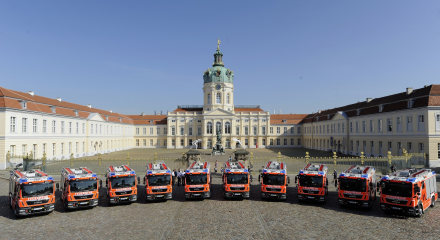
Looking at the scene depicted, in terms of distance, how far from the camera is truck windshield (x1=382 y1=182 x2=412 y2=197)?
48.1 ft

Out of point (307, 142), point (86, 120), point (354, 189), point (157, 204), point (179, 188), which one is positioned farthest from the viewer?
point (307, 142)

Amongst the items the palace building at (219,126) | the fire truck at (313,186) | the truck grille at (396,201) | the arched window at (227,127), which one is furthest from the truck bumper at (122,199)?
the arched window at (227,127)

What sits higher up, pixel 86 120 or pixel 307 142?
pixel 86 120

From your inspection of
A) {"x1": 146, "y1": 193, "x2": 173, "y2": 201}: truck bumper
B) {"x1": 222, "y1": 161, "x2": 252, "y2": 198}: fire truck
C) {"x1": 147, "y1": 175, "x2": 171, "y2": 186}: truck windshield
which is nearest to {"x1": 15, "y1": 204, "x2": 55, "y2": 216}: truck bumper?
{"x1": 146, "y1": 193, "x2": 173, "y2": 201}: truck bumper

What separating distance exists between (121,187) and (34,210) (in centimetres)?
472

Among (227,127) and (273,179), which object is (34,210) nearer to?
(273,179)

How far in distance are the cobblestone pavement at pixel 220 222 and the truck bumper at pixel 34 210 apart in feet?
1.28

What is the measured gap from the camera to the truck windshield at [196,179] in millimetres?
18625

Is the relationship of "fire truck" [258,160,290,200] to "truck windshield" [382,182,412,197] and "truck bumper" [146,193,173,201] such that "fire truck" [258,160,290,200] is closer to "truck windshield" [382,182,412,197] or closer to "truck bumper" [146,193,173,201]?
"truck windshield" [382,182,412,197]

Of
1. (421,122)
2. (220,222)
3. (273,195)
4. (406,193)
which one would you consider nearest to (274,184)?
(273,195)

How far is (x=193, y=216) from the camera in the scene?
49.9 ft

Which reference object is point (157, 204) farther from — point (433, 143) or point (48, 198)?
point (433, 143)

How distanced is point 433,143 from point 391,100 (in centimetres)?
1109

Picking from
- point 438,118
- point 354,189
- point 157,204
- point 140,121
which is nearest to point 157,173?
point 157,204
